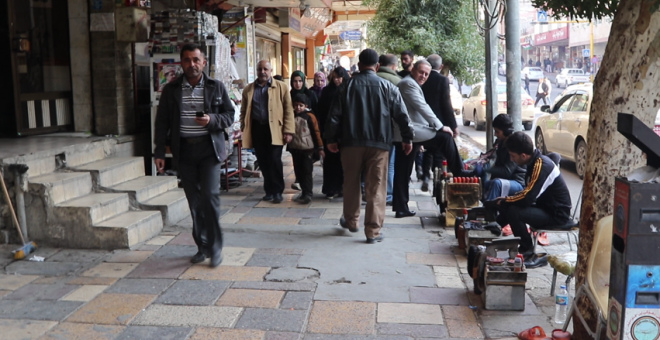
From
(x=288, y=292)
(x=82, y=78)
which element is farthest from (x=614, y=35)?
(x=82, y=78)

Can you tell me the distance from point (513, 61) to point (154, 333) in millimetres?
6462

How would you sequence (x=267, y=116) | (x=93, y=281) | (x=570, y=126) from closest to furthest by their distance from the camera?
1. (x=93, y=281)
2. (x=267, y=116)
3. (x=570, y=126)

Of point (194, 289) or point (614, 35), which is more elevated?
point (614, 35)

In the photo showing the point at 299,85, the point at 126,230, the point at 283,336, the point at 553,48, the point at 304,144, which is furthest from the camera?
the point at 553,48

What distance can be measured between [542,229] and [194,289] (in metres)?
2.84

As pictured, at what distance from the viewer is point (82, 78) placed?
8492mm

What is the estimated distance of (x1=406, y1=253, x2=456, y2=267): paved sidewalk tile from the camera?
229 inches

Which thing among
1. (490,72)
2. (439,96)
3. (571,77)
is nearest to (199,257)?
(439,96)

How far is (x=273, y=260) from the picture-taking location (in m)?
5.87

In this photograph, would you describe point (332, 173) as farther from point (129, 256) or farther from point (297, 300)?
point (297, 300)

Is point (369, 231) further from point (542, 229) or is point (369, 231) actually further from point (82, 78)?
point (82, 78)

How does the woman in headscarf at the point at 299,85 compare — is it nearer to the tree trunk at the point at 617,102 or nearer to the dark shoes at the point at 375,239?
the dark shoes at the point at 375,239

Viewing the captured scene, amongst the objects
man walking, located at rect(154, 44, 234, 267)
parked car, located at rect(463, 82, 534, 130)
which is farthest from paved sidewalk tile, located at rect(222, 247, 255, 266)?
parked car, located at rect(463, 82, 534, 130)

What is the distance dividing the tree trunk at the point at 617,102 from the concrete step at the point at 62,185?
470cm
